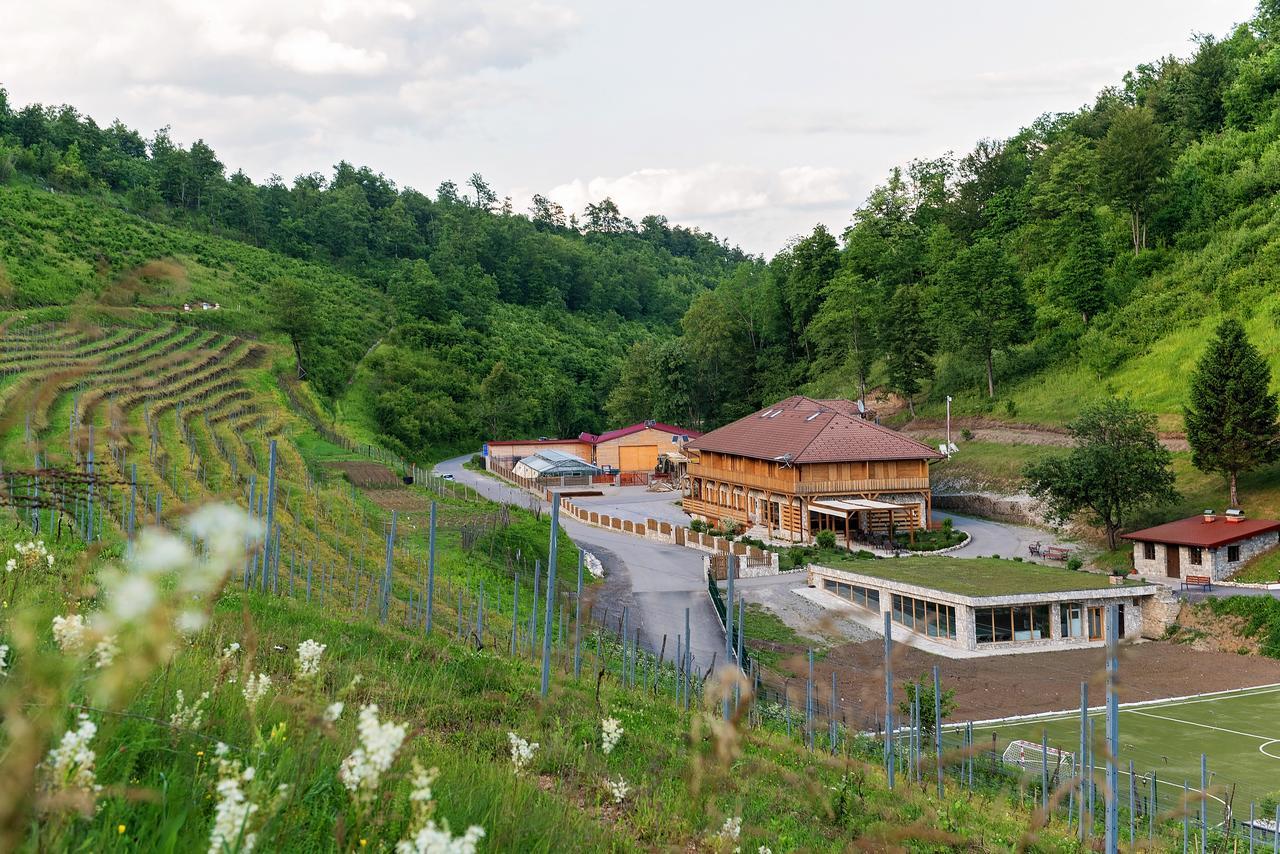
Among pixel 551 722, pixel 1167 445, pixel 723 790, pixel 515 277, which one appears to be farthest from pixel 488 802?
pixel 515 277

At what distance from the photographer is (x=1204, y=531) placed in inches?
1160

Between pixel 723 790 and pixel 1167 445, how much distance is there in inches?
1478

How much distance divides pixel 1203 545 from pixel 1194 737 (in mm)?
12059

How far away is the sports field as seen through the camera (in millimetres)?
15516

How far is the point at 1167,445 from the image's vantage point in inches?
1510

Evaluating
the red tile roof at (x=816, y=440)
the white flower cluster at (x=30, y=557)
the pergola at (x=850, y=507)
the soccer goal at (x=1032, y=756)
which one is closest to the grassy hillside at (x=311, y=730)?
the white flower cluster at (x=30, y=557)

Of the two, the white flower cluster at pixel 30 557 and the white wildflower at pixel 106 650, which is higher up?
the white wildflower at pixel 106 650

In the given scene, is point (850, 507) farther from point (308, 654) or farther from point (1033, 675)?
point (308, 654)

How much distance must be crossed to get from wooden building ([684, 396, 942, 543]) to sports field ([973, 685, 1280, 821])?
18482 millimetres

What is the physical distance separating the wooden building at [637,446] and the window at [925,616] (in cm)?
3788

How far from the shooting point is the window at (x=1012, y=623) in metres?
25.2

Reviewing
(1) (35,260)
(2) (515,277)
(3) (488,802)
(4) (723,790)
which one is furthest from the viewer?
(2) (515,277)

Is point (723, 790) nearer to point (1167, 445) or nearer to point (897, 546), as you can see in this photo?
point (897, 546)

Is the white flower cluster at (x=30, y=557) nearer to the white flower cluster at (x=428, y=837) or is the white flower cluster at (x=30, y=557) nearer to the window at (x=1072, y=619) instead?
the white flower cluster at (x=428, y=837)
